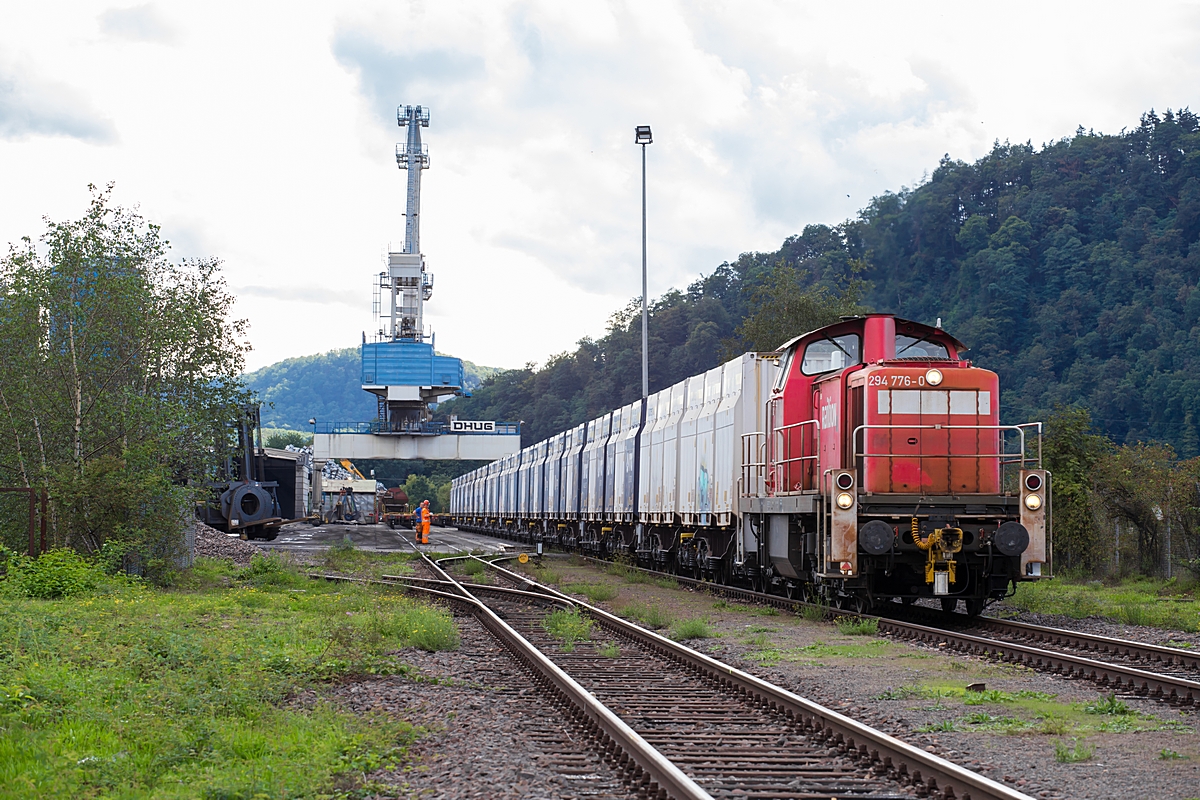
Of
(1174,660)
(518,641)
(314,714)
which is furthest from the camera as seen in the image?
(518,641)

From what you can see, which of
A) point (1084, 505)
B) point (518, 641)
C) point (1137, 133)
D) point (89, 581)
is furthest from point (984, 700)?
point (1137, 133)

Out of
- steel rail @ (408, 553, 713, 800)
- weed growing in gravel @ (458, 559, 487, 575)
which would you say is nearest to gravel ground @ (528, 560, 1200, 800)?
steel rail @ (408, 553, 713, 800)

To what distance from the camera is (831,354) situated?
15.4 meters

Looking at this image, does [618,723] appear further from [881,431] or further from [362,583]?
[362,583]

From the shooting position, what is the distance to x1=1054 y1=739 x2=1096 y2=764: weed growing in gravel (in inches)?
264

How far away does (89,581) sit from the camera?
54.9 ft

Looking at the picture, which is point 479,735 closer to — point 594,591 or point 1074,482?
point 594,591

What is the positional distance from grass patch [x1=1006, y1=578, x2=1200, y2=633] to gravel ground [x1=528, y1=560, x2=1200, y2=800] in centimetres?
120

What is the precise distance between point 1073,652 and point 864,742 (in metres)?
5.47

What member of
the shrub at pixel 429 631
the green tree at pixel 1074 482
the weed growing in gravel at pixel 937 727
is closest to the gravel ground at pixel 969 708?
the weed growing in gravel at pixel 937 727

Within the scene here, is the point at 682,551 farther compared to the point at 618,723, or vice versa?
the point at 682,551

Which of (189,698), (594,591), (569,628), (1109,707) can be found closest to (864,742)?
(1109,707)

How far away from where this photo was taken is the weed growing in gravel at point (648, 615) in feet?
47.7

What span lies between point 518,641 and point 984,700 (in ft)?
16.3
